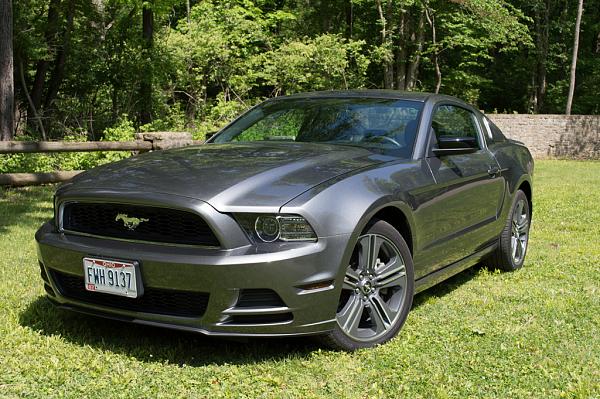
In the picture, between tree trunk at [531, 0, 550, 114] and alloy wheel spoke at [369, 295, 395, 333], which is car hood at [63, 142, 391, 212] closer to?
alloy wheel spoke at [369, 295, 395, 333]

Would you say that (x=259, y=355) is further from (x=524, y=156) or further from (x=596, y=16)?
(x=596, y=16)

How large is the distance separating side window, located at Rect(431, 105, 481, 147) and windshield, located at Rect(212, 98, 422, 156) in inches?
8.8

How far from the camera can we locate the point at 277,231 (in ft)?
11.2

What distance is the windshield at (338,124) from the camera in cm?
462

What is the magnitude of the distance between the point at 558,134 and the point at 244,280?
986 inches

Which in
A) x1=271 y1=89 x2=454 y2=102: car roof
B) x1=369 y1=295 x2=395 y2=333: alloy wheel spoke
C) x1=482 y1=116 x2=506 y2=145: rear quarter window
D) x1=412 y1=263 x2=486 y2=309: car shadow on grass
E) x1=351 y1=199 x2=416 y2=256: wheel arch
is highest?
x1=271 y1=89 x2=454 y2=102: car roof

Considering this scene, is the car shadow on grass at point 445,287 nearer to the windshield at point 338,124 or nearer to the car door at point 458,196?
the car door at point 458,196

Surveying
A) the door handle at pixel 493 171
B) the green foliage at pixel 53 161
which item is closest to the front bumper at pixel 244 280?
the door handle at pixel 493 171

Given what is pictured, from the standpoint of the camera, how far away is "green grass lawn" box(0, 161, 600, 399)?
3271 mm

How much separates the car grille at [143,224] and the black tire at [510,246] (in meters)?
3.15

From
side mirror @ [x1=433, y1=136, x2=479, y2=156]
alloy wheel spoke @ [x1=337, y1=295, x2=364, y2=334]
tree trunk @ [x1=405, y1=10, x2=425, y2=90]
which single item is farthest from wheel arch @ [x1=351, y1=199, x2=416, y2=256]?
tree trunk @ [x1=405, y1=10, x2=425, y2=90]

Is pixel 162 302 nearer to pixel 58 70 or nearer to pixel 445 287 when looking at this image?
pixel 445 287

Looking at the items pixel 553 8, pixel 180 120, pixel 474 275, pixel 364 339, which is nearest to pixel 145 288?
pixel 364 339

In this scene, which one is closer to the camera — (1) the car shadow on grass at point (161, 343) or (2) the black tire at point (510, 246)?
(1) the car shadow on grass at point (161, 343)
